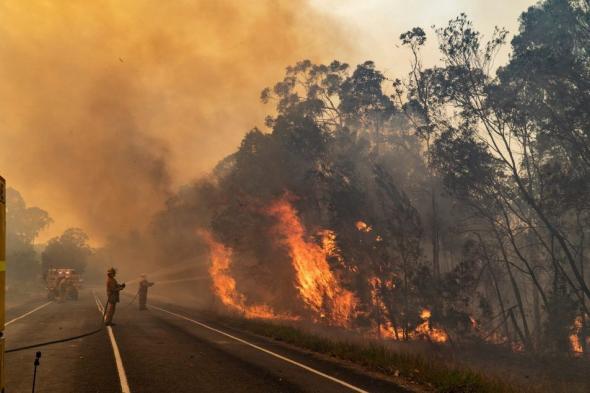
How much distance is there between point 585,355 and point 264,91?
35.2m

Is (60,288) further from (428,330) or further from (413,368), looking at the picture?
(413,368)

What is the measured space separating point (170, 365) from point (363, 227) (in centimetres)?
2714

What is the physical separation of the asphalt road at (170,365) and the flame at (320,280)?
18858 mm

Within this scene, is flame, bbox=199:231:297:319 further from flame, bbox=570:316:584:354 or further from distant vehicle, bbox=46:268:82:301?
flame, bbox=570:316:584:354

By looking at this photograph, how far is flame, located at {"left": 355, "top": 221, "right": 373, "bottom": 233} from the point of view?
36.3 meters

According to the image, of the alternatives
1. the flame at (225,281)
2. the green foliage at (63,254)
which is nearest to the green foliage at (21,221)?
the green foliage at (63,254)

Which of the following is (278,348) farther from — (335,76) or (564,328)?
(335,76)

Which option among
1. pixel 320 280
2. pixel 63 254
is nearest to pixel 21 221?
pixel 63 254

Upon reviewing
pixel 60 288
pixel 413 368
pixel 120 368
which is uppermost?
pixel 60 288

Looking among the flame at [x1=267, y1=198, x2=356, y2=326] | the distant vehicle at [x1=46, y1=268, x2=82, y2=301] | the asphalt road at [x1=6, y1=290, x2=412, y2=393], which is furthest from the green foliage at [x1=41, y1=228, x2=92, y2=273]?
the asphalt road at [x1=6, y1=290, x2=412, y2=393]

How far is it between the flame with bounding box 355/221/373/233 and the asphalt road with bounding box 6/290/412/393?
20874mm

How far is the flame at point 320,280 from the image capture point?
3538 cm

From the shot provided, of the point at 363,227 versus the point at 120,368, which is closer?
the point at 120,368

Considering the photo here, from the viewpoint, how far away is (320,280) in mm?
35844
